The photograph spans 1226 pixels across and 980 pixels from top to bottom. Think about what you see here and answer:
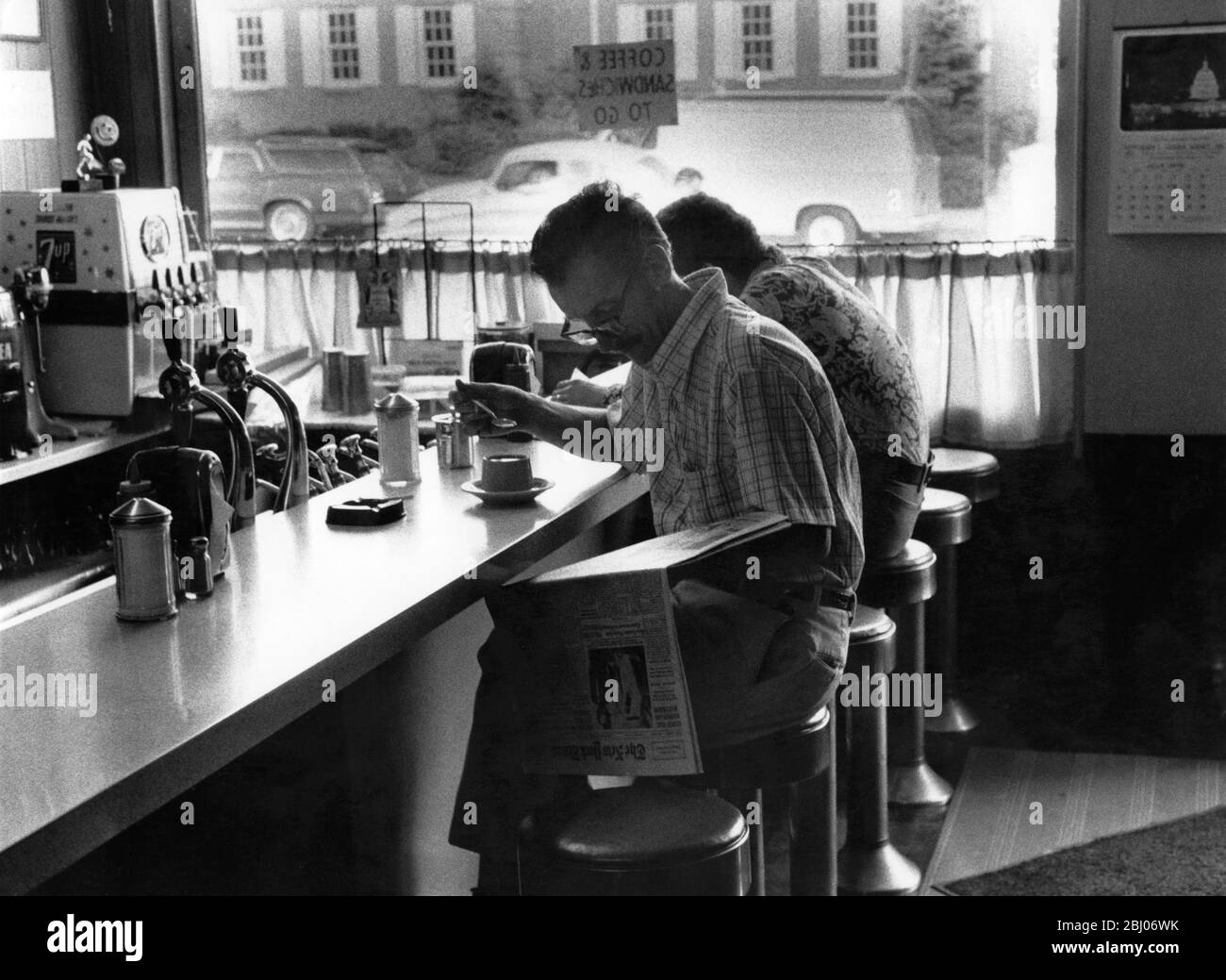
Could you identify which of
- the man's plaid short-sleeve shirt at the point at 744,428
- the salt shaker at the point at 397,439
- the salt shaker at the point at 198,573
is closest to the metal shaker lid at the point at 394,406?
the salt shaker at the point at 397,439

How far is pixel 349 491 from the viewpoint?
9.26 ft

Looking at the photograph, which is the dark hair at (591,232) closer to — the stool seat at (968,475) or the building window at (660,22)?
the stool seat at (968,475)

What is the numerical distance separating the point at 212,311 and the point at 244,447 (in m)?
2.09

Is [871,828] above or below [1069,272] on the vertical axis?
below

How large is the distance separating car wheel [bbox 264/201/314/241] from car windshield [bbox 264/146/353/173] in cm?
12

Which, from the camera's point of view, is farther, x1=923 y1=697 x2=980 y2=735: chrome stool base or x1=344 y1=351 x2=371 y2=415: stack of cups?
x1=344 y1=351 x2=371 y2=415: stack of cups

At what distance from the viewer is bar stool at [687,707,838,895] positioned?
7.46ft

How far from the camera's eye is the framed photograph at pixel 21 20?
4.54 meters

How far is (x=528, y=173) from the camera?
15.7 ft

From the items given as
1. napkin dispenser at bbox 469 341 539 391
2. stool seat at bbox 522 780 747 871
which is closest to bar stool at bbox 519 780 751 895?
stool seat at bbox 522 780 747 871

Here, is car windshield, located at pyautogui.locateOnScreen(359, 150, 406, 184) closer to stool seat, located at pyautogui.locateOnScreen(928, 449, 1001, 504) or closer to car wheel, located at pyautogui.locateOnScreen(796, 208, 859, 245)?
car wheel, located at pyautogui.locateOnScreen(796, 208, 859, 245)

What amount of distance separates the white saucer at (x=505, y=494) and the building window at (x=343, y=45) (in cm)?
252
